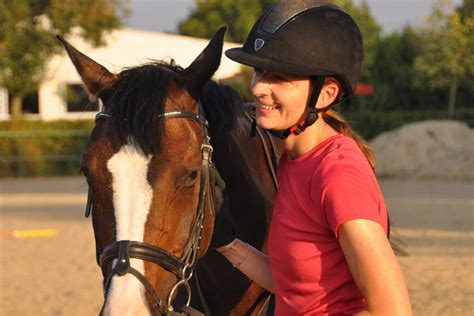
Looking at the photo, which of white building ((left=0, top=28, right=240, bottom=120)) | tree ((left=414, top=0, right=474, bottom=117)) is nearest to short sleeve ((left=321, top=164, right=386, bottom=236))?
white building ((left=0, top=28, right=240, bottom=120))

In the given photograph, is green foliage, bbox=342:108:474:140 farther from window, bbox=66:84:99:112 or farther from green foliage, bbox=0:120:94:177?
window, bbox=66:84:99:112

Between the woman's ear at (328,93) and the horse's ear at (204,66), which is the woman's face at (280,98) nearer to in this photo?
the woman's ear at (328,93)

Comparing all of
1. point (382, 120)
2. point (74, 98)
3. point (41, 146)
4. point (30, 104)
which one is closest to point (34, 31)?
point (74, 98)

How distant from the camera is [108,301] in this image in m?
2.21

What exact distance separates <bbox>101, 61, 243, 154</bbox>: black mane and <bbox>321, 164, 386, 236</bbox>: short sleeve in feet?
2.31

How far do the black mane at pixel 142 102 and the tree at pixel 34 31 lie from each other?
20977 millimetres

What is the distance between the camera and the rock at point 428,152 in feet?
60.5

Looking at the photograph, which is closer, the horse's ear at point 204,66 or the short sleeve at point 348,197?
the short sleeve at point 348,197

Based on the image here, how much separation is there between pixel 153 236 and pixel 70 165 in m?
19.5

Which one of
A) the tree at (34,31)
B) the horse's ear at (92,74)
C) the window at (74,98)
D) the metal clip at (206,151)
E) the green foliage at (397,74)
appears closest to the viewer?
the metal clip at (206,151)

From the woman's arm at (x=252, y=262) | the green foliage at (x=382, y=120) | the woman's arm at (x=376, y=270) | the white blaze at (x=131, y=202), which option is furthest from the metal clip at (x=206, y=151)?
the green foliage at (x=382, y=120)

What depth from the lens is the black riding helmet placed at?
218 cm

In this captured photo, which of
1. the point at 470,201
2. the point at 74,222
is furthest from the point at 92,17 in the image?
the point at 470,201

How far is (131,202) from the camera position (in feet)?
7.84
